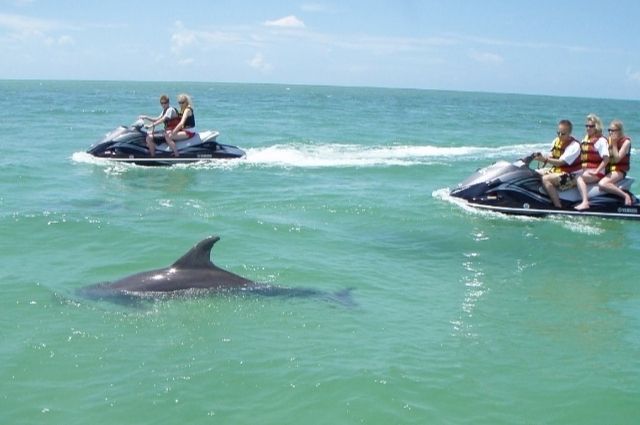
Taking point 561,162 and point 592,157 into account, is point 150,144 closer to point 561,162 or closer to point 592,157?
point 561,162

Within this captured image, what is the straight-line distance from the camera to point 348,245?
39.3ft

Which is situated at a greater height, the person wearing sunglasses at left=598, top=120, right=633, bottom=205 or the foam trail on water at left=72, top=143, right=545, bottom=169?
the person wearing sunglasses at left=598, top=120, right=633, bottom=205

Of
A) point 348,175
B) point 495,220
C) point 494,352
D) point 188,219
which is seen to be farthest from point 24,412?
point 348,175

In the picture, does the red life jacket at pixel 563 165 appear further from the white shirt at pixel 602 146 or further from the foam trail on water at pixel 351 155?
the foam trail on water at pixel 351 155

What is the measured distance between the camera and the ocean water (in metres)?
6.46

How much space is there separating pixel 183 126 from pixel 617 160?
33.7ft

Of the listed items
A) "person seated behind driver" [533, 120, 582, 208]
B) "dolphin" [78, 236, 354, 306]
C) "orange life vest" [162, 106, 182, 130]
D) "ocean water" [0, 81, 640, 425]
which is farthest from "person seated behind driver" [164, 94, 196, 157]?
"dolphin" [78, 236, 354, 306]

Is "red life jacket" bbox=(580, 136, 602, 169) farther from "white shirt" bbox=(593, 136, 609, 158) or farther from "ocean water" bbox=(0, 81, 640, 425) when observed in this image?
"ocean water" bbox=(0, 81, 640, 425)

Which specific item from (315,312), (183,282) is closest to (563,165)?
(315,312)

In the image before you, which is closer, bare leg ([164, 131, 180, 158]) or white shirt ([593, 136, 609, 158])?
white shirt ([593, 136, 609, 158])

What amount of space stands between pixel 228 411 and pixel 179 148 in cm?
1411

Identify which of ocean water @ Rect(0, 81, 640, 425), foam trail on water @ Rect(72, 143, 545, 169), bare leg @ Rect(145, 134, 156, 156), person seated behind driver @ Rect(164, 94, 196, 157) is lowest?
ocean water @ Rect(0, 81, 640, 425)

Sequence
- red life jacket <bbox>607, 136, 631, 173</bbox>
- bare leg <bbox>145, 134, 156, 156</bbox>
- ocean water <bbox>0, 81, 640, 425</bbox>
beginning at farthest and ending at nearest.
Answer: bare leg <bbox>145, 134, 156, 156</bbox>, red life jacket <bbox>607, 136, 631, 173</bbox>, ocean water <bbox>0, 81, 640, 425</bbox>

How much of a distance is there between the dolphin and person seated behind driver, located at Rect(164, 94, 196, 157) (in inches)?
413
